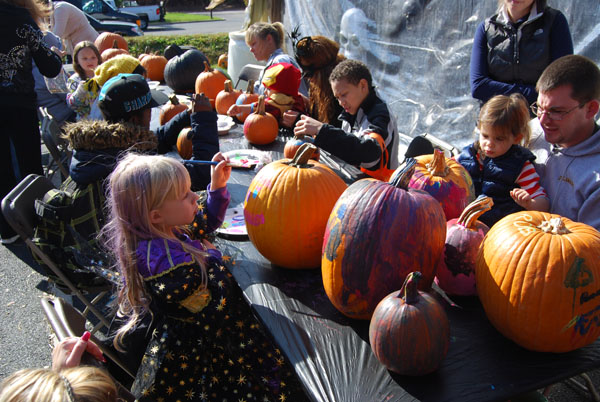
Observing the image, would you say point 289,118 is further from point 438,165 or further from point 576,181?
point 576,181

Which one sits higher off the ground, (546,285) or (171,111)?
(546,285)

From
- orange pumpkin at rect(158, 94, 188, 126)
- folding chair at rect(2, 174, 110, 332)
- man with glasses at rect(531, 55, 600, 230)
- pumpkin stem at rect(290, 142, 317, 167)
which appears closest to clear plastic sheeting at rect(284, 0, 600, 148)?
man with glasses at rect(531, 55, 600, 230)

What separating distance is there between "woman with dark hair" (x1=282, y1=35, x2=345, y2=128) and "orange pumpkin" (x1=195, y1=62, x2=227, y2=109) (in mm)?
1410

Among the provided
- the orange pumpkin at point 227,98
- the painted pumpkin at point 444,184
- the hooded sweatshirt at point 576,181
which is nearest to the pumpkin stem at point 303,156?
the painted pumpkin at point 444,184

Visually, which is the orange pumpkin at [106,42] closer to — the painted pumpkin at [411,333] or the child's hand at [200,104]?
the child's hand at [200,104]

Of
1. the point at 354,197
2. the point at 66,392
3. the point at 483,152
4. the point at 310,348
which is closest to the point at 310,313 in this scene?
the point at 310,348

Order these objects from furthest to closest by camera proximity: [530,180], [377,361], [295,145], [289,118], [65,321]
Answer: [289,118]
[295,145]
[530,180]
[65,321]
[377,361]

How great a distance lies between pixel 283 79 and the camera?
3.75 meters

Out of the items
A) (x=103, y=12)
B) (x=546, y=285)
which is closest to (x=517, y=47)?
(x=546, y=285)

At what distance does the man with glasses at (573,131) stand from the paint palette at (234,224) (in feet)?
5.06

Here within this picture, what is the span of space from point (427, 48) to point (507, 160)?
3.84m

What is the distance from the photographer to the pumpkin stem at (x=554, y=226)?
1.38 metres

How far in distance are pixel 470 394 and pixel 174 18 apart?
3146 cm

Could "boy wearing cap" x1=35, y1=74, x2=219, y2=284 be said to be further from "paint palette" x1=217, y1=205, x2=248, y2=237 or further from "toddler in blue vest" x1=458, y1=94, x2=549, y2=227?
"toddler in blue vest" x1=458, y1=94, x2=549, y2=227
